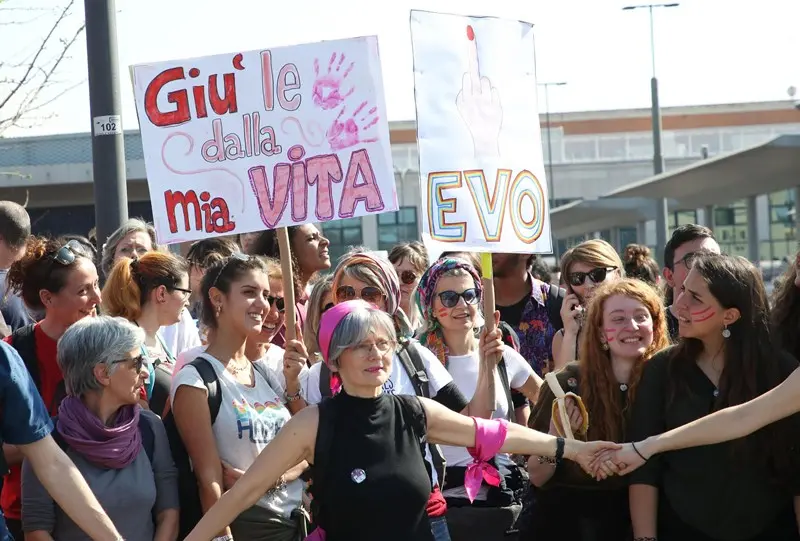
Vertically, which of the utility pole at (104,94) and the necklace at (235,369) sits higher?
the utility pole at (104,94)

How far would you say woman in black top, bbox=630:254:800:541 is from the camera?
15.8 ft

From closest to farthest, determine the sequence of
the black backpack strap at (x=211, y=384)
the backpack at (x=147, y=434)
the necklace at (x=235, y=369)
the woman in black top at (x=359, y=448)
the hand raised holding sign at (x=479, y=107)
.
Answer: the woman in black top at (x=359, y=448) → the backpack at (x=147, y=434) → the black backpack strap at (x=211, y=384) → the necklace at (x=235, y=369) → the hand raised holding sign at (x=479, y=107)

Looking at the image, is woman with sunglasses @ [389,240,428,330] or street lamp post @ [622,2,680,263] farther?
street lamp post @ [622,2,680,263]

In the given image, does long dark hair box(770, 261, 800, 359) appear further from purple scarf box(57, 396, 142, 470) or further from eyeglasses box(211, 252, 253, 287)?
purple scarf box(57, 396, 142, 470)

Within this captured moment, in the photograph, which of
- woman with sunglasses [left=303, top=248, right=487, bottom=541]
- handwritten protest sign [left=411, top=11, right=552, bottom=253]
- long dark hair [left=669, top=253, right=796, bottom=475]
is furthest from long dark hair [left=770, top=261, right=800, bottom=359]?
woman with sunglasses [left=303, top=248, right=487, bottom=541]

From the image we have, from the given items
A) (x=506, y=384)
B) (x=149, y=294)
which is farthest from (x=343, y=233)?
(x=506, y=384)

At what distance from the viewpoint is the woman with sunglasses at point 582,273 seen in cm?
658

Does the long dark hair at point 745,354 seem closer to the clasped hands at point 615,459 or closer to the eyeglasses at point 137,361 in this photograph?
the clasped hands at point 615,459

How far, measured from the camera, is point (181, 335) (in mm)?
6680

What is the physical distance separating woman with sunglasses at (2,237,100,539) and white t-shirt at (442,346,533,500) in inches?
67.5

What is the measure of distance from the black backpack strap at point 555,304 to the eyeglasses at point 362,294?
1681 mm

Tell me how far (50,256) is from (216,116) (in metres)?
1.00

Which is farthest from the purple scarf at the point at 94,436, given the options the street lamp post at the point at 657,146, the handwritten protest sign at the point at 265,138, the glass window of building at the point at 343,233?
the glass window of building at the point at 343,233

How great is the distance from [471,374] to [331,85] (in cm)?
152
